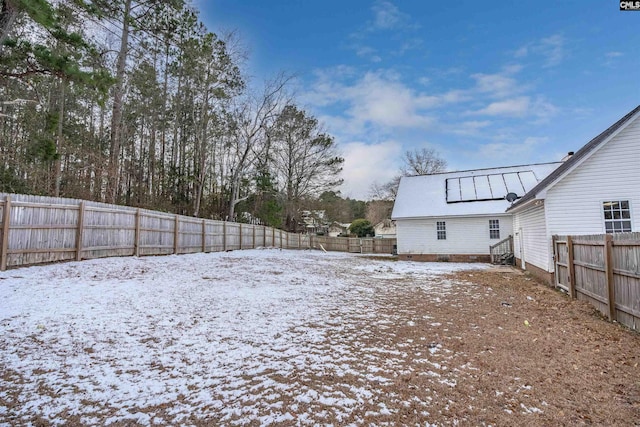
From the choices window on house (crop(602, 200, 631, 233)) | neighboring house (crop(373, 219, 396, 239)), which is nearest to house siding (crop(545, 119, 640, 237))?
window on house (crop(602, 200, 631, 233))

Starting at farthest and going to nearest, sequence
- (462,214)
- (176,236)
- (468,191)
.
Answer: (468,191), (462,214), (176,236)

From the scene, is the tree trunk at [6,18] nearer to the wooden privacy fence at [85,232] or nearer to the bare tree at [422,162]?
the wooden privacy fence at [85,232]

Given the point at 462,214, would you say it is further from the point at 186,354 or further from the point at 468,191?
the point at 186,354

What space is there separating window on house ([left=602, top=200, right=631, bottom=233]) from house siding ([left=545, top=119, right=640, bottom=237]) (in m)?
0.11

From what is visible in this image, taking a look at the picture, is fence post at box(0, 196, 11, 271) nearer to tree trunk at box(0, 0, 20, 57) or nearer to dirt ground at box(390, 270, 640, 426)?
tree trunk at box(0, 0, 20, 57)

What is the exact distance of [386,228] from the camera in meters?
47.8

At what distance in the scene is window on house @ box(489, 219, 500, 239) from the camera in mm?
17562

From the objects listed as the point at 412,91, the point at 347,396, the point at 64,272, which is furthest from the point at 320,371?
the point at 412,91

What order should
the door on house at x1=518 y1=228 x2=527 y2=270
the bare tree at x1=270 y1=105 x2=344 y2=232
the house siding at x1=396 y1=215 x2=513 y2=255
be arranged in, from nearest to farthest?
the door on house at x1=518 y1=228 x2=527 y2=270 < the house siding at x1=396 y1=215 x2=513 y2=255 < the bare tree at x1=270 y1=105 x2=344 y2=232

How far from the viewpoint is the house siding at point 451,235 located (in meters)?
17.7

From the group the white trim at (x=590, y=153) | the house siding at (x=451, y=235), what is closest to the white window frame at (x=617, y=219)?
the white trim at (x=590, y=153)

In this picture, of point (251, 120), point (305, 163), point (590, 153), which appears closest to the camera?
point (590, 153)

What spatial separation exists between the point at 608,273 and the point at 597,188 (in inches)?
232

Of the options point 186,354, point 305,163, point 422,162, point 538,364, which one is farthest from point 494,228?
point 422,162
